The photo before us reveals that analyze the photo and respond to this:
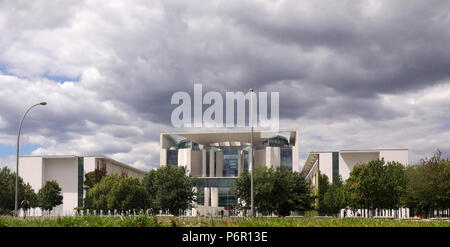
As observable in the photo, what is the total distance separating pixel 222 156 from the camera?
11262cm

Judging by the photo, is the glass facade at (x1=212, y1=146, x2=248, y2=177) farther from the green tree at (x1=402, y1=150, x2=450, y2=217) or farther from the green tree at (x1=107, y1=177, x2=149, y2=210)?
the green tree at (x1=402, y1=150, x2=450, y2=217)

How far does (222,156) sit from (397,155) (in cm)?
3920

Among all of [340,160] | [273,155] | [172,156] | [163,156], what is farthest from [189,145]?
[340,160]

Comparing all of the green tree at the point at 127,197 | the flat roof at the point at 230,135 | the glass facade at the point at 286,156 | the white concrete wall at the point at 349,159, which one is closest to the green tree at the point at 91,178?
the flat roof at the point at 230,135

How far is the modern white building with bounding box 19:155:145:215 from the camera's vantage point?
101875mm

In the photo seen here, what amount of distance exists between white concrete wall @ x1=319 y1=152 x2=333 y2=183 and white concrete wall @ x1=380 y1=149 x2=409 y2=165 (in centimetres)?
1080

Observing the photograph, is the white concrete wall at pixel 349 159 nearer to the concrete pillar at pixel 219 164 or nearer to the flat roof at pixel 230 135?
the flat roof at pixel 230 135

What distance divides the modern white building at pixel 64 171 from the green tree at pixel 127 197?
42.5 metres

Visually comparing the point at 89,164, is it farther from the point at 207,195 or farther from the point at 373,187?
the point at 373,187

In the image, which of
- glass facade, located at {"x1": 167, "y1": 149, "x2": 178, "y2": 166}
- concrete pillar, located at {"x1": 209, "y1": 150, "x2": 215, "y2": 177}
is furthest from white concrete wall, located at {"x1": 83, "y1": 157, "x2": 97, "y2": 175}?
concrete pillar, located at {"x1": 209, "y1": 150, "x2": 215, "y2": 177}

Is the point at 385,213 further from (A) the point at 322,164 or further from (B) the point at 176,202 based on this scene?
(B) the point at 176,202

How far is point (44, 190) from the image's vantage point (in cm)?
7925

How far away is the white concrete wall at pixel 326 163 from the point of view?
335 ft

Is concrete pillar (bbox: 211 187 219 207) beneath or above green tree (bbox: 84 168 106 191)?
beneath
